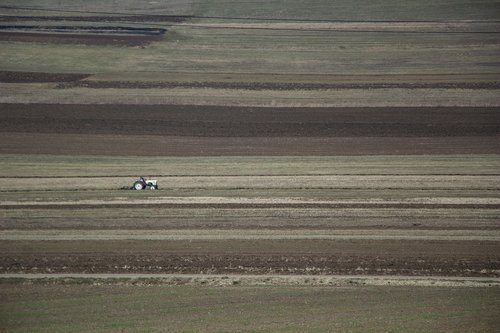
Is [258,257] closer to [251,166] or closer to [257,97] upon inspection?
[251,166]

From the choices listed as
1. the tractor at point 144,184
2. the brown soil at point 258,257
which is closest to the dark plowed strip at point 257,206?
the tractor at point 144,184

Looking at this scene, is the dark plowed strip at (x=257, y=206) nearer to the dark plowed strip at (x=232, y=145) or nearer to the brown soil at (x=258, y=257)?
the brown soil at (x=258, y=257)

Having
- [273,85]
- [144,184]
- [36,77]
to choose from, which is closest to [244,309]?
[144,184]

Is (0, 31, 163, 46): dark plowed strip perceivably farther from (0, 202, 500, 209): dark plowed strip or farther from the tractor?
(0, 202, 500, 209): dark plowed strip

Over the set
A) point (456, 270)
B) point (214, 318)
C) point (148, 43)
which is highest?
point (148, 43)

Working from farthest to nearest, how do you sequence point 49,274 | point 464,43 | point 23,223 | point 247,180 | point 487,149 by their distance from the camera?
point 464,43, point 487,149, point 247,180, point 23,223, point 49,274

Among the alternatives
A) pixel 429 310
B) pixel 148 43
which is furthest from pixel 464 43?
pixel 429 310

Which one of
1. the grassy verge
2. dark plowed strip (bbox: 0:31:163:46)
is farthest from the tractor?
dark plowed strip (bbox: 0:31:163:46)

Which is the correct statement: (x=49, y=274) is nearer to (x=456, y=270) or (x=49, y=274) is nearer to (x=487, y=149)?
(x=456, y=270)
